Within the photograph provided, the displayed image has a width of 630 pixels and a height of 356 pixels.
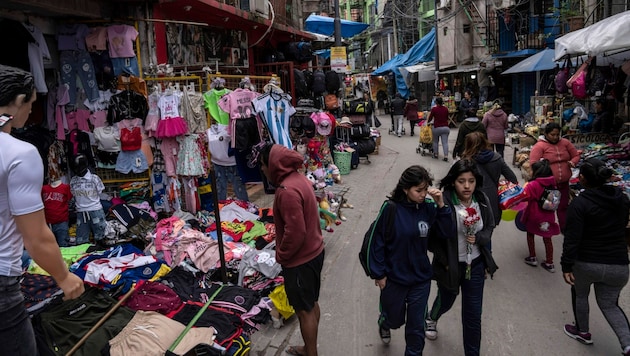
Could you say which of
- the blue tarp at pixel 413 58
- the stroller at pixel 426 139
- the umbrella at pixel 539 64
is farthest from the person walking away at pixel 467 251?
the blue tarp at pixel 413 58

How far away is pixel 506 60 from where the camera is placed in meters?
22.0

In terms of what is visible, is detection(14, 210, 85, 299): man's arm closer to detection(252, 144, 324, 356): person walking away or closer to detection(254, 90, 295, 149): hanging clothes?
detection(252, 144, 324, 356): person walking away

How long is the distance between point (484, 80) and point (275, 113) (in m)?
17.6

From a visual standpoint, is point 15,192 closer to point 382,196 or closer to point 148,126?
point 148,126

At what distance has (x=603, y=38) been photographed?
749cm

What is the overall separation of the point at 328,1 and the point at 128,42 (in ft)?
93.1

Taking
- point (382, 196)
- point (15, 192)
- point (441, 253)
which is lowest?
point (382, 196)

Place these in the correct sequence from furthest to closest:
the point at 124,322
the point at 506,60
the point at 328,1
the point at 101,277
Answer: the point at 328,1 < the point at 506,60 < the point at 101,277 < the point at 124,322

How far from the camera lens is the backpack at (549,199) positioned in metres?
5.89

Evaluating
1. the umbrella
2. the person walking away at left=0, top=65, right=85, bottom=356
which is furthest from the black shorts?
the umbrella

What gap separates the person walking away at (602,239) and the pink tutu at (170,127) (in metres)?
5.99

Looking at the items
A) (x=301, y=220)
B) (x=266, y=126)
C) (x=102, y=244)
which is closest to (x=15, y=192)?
(x=301, y=220)

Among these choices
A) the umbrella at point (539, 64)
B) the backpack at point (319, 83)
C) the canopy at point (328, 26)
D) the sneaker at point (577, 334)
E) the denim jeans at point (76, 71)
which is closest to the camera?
the sneaker at point (577, 334)

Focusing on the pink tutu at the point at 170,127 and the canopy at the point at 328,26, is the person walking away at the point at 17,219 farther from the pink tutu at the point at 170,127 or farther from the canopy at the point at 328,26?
the canopy at the point at 328,26
